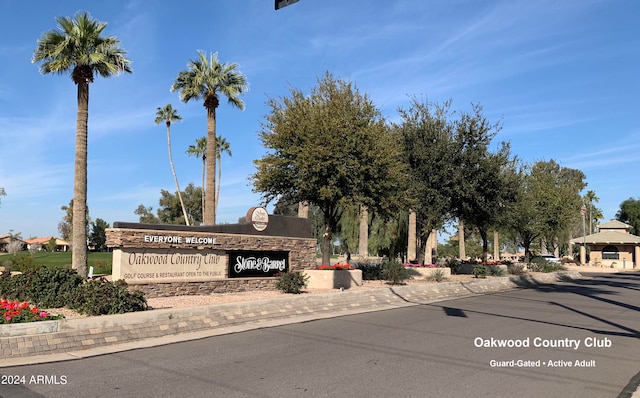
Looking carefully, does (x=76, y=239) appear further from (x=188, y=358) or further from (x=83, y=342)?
(x=188, y=358)

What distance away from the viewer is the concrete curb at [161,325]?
865 cm

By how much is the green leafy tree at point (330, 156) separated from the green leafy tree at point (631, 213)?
9058 cm

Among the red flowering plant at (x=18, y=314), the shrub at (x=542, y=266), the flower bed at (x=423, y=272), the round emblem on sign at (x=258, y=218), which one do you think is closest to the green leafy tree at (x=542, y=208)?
the shrub at (x=542, y=266)

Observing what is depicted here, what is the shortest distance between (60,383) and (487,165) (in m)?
24.5

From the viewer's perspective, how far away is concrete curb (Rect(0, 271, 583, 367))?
865cm

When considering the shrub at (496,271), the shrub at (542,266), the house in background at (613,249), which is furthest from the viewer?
the house in background at (613,249)

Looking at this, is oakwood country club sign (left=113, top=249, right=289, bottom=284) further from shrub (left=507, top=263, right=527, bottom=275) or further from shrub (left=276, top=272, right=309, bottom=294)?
shrub (left=507, top=263, right=527, bottom=275)

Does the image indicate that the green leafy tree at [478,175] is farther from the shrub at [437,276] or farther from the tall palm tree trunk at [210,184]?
the tall palm tree trunk at [210,184]

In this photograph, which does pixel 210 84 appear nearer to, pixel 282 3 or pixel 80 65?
pixel 80 65

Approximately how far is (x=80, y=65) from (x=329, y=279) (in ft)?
44.3

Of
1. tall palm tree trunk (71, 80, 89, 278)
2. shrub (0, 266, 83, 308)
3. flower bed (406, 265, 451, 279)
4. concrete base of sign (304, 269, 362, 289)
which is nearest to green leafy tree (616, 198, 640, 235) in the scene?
flower bed (406, 265, 451, 279)

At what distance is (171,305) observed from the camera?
13.6 m

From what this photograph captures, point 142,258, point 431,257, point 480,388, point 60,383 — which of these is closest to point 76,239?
point 142,258

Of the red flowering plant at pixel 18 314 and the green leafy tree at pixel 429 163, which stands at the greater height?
the green leafy tree at pixel 429 163
